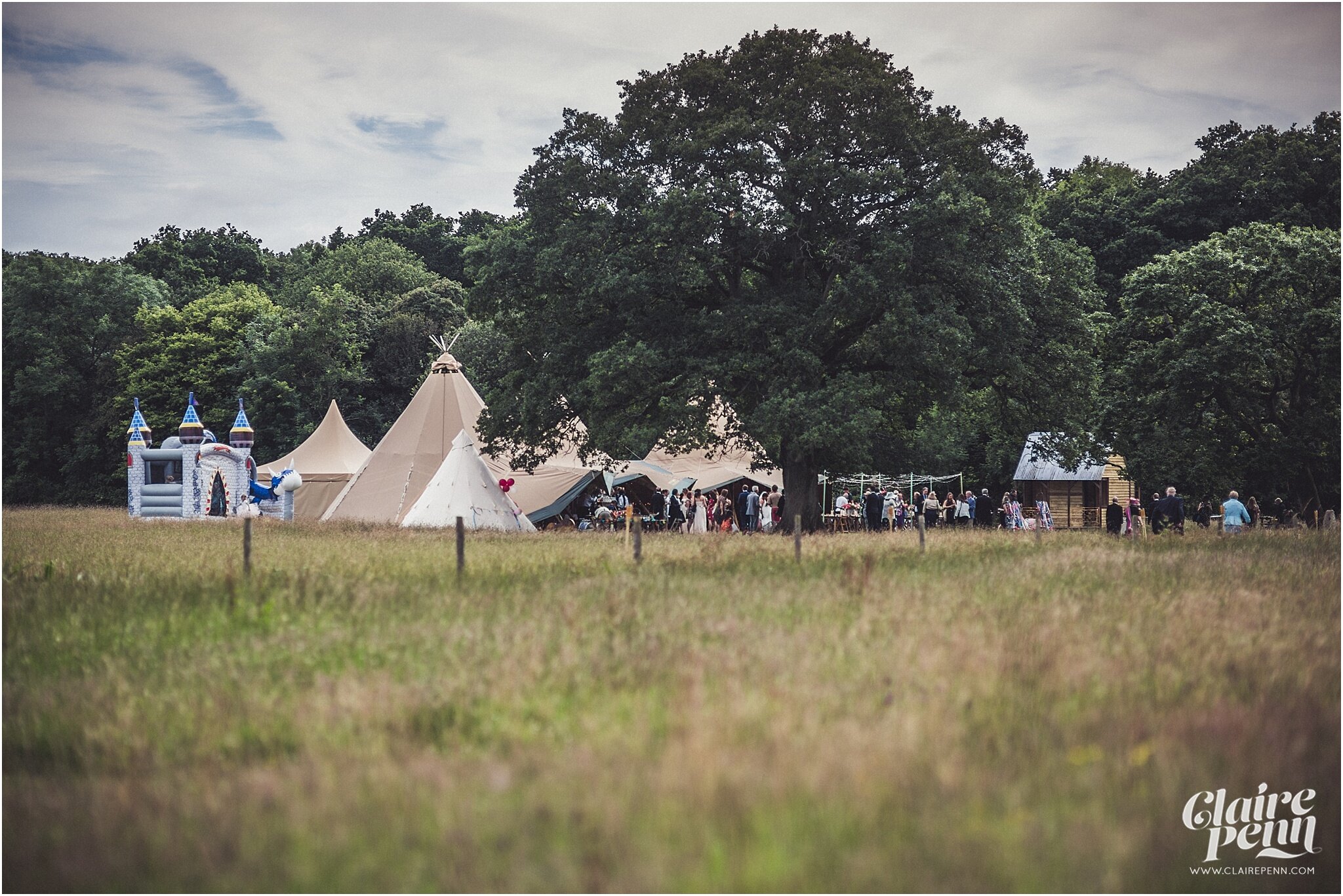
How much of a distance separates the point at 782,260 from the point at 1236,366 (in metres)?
10.1

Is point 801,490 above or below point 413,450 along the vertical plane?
below

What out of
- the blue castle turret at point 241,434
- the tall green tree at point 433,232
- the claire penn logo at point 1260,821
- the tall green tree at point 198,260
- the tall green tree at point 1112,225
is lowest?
the claire penn logo at point 1260,821

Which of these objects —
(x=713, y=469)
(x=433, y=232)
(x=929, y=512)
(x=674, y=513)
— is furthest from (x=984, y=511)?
(x=433, y=232)

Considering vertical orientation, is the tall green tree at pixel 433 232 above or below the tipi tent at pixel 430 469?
above

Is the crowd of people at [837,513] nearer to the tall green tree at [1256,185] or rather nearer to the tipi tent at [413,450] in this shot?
the tipi tent at [413,450]

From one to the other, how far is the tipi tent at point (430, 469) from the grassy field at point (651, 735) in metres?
20.0

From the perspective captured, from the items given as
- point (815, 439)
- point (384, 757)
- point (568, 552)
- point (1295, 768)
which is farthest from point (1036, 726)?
point (815, 439)

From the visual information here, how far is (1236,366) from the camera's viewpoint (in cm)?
2508

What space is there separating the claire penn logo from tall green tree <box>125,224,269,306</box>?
66.1 meters

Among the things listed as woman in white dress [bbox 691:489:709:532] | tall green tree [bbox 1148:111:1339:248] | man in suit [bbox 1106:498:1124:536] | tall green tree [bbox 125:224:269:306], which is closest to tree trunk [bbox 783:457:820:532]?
woman in white dress [bbox 691:489:709:532]

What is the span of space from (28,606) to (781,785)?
7.96 metres

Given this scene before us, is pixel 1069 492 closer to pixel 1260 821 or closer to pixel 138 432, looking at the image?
pixel 138 432

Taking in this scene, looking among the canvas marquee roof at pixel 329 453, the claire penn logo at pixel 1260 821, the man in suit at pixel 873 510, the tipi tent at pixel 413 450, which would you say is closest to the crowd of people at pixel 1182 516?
the man in suit at pixel 873 510

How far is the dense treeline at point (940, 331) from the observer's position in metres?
24.6
